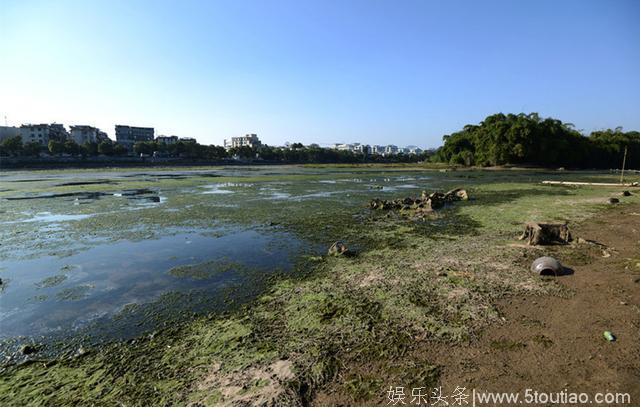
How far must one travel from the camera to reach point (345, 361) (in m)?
4.45

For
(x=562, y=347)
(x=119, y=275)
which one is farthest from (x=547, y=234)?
(x=119, y=275)

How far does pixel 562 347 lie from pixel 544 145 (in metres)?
69.3

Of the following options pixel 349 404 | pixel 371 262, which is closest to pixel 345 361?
pixel 349 404

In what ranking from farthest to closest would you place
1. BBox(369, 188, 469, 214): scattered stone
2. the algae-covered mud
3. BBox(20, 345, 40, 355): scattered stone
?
BBox(369, 188, 469, 214): scattered stone < BBox(20, 345, 40, 355): scattered stone < the algae-covered mud

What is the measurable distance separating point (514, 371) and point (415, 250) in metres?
5.59

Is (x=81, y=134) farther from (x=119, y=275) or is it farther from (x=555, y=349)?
(x=555, y=349)

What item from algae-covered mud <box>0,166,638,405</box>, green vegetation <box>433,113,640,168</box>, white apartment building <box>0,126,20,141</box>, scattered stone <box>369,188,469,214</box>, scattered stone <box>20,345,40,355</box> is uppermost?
white apartment building <box>0,126,20,141</box>

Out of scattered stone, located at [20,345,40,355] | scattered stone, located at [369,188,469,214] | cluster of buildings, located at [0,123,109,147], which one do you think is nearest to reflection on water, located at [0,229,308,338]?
scattered stone, located at [20,345,40,355]

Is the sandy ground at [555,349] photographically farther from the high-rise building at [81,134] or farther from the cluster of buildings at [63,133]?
the high-rise building at [81,134]

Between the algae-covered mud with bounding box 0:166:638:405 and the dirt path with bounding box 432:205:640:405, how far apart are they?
343 millimetres

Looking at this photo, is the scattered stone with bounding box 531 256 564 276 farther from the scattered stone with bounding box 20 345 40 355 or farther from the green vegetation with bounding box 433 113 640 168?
the green vegetation with bounding box 433 113 640 168

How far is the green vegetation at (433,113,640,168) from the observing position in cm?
6159

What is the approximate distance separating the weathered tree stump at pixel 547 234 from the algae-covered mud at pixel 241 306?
3.28 ft

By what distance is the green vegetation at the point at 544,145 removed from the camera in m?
61.6
